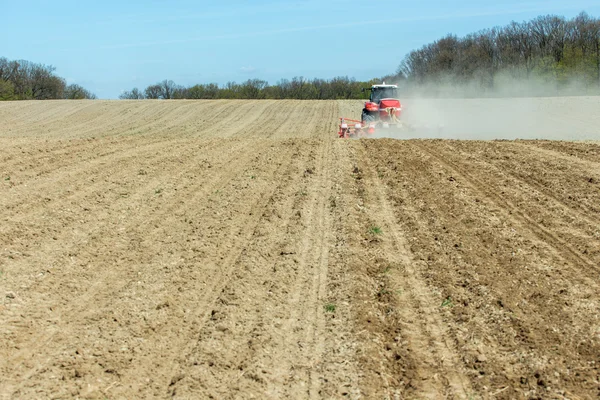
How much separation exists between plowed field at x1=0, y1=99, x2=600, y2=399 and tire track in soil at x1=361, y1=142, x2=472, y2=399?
0.08ft

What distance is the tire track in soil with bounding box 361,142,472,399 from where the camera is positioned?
16.9 feet

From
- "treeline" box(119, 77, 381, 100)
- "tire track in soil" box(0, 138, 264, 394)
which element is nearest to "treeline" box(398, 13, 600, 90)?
"treeline" box(119, 77, 381, 100)

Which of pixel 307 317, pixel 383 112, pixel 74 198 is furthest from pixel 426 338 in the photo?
pixel 383 112

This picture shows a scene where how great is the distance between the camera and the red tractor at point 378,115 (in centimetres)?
2416

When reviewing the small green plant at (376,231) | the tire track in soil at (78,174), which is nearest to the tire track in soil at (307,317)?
the small green plant at (376,231)

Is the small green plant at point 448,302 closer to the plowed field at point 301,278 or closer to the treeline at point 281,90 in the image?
the plowed field at point 301,278

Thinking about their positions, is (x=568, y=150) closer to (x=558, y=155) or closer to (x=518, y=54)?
(x=558, y=155)

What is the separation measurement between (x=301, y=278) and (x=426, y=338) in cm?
214

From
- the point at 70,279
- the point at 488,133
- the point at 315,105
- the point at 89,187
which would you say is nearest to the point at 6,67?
the point at 315,105

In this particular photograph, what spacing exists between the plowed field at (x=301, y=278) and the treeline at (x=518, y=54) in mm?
54910

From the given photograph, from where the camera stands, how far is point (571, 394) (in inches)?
195

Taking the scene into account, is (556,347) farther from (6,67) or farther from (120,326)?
(6,67)

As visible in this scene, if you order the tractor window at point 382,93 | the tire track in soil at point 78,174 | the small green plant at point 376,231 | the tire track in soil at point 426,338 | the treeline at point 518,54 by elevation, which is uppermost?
the treeline at point 518,54

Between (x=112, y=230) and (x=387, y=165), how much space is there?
26.0 feet
